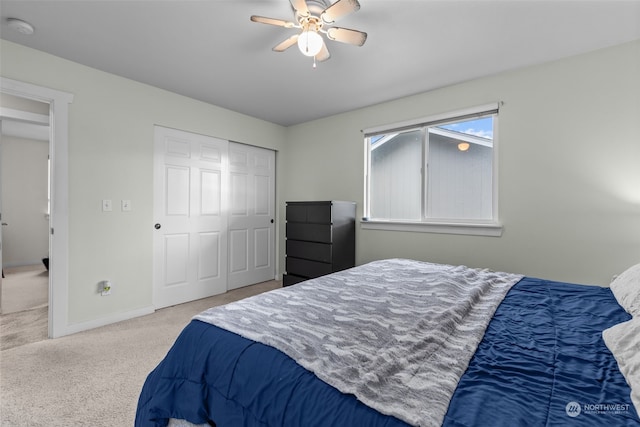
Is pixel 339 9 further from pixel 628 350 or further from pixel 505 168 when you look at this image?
pixel 505 168

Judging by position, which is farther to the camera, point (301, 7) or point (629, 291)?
point (301, 7)

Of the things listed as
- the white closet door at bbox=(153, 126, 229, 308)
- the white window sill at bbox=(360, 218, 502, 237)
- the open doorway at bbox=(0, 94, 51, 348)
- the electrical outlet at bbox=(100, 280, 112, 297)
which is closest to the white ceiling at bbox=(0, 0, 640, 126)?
the white closet door at bbox=(153, 126, 229, 308)

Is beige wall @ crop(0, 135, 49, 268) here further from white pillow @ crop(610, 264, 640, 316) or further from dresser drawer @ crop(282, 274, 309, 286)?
white pillow @ crop(610, 264, 640, 316)

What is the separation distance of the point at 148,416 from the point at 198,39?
238 centimetres

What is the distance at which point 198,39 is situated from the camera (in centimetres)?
218

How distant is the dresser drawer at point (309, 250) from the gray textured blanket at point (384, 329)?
1560 millimetres

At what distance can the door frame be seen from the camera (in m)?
2.44

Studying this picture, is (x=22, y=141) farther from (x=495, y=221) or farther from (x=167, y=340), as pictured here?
(x=495, y=221)

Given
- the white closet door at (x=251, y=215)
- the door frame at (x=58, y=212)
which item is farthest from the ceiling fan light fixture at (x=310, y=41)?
the white closet door at (x=251, y=215)

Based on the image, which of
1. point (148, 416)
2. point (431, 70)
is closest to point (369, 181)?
point (431, 70)

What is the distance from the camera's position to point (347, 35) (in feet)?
5.95

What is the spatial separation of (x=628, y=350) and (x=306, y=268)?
2.89m

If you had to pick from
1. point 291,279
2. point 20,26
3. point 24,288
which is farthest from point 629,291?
point 24,288

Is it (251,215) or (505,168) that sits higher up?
(505,168)
